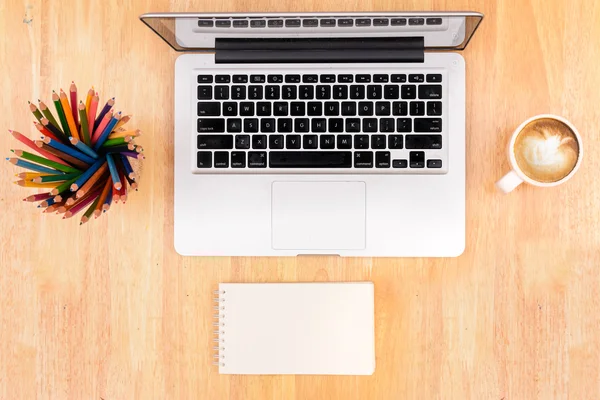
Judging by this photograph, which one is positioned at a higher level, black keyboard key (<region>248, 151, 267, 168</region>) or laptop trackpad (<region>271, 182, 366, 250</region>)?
black keyboard key (<region>248, 151, 267, 168</region>)

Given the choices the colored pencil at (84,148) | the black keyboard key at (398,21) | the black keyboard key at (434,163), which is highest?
the black keyboard key at (398,21)

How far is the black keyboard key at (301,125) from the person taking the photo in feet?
2.42

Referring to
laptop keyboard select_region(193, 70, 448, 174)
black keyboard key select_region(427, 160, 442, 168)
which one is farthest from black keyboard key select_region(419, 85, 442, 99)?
black keyboard key select_region(427, 160, 442, 168)

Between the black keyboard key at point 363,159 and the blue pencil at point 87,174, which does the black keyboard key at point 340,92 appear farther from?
the blue pencil at point 87,174

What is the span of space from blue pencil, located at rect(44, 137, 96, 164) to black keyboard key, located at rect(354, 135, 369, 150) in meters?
0.40

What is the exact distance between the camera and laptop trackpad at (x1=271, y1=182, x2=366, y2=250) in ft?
2.46

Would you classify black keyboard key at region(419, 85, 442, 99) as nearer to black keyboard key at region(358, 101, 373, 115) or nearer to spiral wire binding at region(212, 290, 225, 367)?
black keyboard key at region(358, 101, 373, 115)

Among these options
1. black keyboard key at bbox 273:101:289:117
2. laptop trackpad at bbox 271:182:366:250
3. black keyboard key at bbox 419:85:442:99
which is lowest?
laptop trackpad at bbox 271:182:366:250

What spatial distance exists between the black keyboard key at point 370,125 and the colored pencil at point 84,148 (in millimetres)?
406

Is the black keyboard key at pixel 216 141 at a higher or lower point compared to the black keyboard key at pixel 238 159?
higher

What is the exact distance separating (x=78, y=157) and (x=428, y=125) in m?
0.53

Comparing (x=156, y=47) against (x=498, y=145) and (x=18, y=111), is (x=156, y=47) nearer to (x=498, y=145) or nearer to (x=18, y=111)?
(x=18, y=111)

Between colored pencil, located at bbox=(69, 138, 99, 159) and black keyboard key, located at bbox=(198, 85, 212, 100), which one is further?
black keyboard key, located at bbox=(198, 85, 212, 100)

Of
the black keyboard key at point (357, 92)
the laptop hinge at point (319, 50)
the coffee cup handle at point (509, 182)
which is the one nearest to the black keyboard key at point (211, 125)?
the laptop hinge at point (319, 50)
